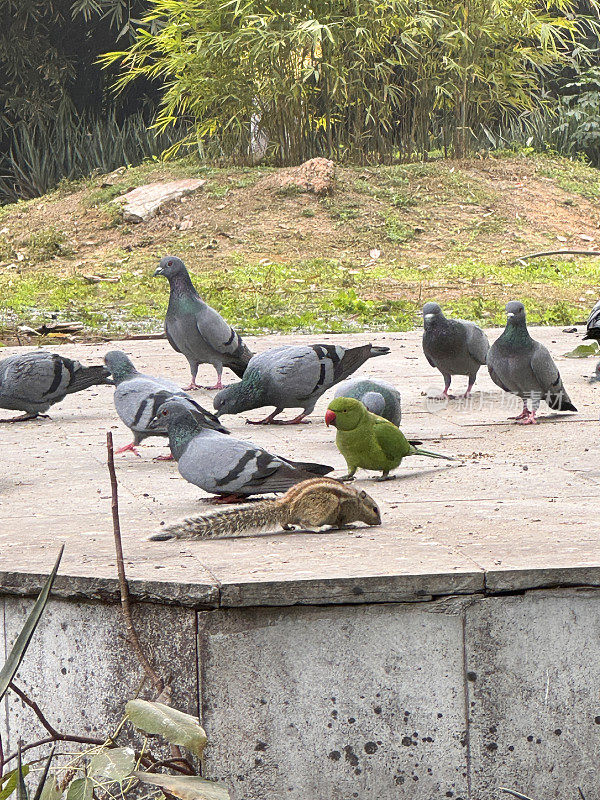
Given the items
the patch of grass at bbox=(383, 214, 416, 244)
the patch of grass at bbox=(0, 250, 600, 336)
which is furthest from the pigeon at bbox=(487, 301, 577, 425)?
the patch of grass at bbox=(383, 214, 416, 244)

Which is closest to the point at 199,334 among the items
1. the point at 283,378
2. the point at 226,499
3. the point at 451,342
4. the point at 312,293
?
the point at 283,378

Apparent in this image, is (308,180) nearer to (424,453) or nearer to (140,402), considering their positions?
(140,402)

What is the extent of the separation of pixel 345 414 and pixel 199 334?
244 centimetres

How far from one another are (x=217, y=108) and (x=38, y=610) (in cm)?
1533

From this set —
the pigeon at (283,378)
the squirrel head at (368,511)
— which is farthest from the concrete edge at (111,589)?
the pigeon at (283,378)

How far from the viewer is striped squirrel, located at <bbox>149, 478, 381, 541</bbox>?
3.15 m

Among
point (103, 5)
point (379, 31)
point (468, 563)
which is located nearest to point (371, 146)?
point (379, 31)

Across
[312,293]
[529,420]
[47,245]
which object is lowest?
[312,293]

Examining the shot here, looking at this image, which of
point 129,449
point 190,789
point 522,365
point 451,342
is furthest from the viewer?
point 451,342

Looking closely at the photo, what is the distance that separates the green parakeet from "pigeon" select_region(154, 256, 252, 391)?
7.40ft

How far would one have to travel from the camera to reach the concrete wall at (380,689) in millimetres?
2521

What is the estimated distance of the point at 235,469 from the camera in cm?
341

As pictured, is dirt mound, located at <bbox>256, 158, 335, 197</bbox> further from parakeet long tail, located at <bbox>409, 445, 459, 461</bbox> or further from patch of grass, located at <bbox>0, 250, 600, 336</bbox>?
parakeet long tail, located at <bbox>409, 445, 459, 461</bbox>

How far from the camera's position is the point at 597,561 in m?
2.61
